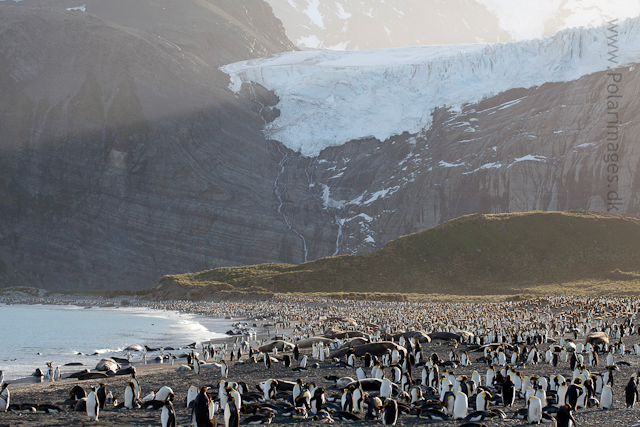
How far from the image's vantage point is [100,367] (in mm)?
17422

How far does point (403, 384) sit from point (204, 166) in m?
98.0

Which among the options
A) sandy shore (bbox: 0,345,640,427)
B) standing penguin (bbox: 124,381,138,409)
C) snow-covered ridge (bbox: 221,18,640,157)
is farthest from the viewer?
snow-covered ridge (bbox: 221,18,640,157)

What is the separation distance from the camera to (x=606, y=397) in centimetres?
1064

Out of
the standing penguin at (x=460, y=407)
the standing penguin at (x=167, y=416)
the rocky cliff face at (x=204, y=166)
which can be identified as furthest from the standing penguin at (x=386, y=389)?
the rocky cliff face at (x=204, y=166)

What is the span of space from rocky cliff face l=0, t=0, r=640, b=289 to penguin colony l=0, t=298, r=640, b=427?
238ft

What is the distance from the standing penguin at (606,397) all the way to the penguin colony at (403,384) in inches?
1.0

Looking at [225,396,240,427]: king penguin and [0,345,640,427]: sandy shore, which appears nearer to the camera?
[225,396,240,427]: king penguin

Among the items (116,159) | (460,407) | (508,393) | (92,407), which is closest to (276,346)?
(92,407)

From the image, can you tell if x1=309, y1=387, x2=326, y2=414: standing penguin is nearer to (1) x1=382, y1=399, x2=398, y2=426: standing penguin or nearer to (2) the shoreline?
(1) x1=382, y1=399, x2=398, y2=426: standing penguin

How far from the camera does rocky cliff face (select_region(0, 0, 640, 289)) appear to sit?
9388 centimetres

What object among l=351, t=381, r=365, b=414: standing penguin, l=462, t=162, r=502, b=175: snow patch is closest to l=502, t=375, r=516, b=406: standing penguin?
l=351, t=381, r=365, b=414: standing penguin

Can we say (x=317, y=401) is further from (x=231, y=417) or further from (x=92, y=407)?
→ (x=92, y=407)

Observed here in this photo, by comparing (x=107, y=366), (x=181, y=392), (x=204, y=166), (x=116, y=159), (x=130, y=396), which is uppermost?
(x=116, y=159)

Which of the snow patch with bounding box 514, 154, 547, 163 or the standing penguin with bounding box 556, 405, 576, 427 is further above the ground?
the snow patch with bounding box 514, 154, 547, 163
